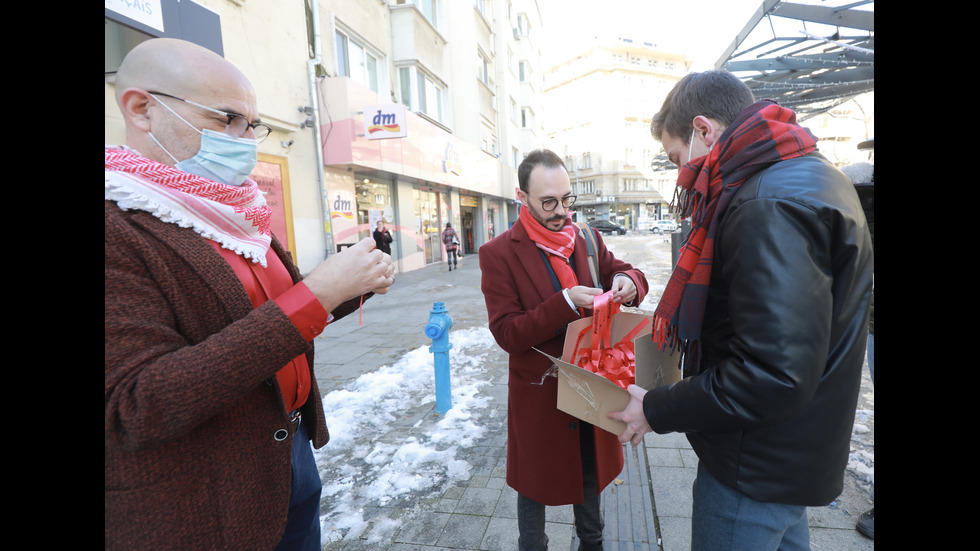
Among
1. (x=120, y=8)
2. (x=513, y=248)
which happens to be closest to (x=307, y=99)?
(x=120, y=8)

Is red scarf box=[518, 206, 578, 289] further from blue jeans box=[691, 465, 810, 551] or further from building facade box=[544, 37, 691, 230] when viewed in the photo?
building facade box=[544, 37, 691, 230]

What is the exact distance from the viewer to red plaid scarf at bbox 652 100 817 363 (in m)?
1.23

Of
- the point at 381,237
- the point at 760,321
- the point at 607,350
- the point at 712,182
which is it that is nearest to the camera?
the point at 760,321

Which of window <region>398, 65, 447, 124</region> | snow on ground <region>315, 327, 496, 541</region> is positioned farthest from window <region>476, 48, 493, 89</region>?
snow on ground <region>315, 327, 496, 541</region>

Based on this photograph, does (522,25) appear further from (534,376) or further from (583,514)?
(583,514)

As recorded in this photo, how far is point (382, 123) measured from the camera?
1064 cm

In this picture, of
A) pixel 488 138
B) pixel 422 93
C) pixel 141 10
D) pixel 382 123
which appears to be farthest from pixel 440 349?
pixel 488 138

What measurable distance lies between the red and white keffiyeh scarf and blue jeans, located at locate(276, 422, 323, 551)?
0.72m

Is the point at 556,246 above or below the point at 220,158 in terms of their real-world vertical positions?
below

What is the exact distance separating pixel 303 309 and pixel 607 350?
4.21ft

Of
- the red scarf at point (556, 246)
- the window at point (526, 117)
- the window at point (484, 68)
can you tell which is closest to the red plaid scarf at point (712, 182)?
the red scarf at point (556, 246)

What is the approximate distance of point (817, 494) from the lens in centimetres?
127

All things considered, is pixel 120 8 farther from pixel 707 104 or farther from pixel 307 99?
pixel 707 104

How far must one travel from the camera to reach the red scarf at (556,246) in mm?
2178
